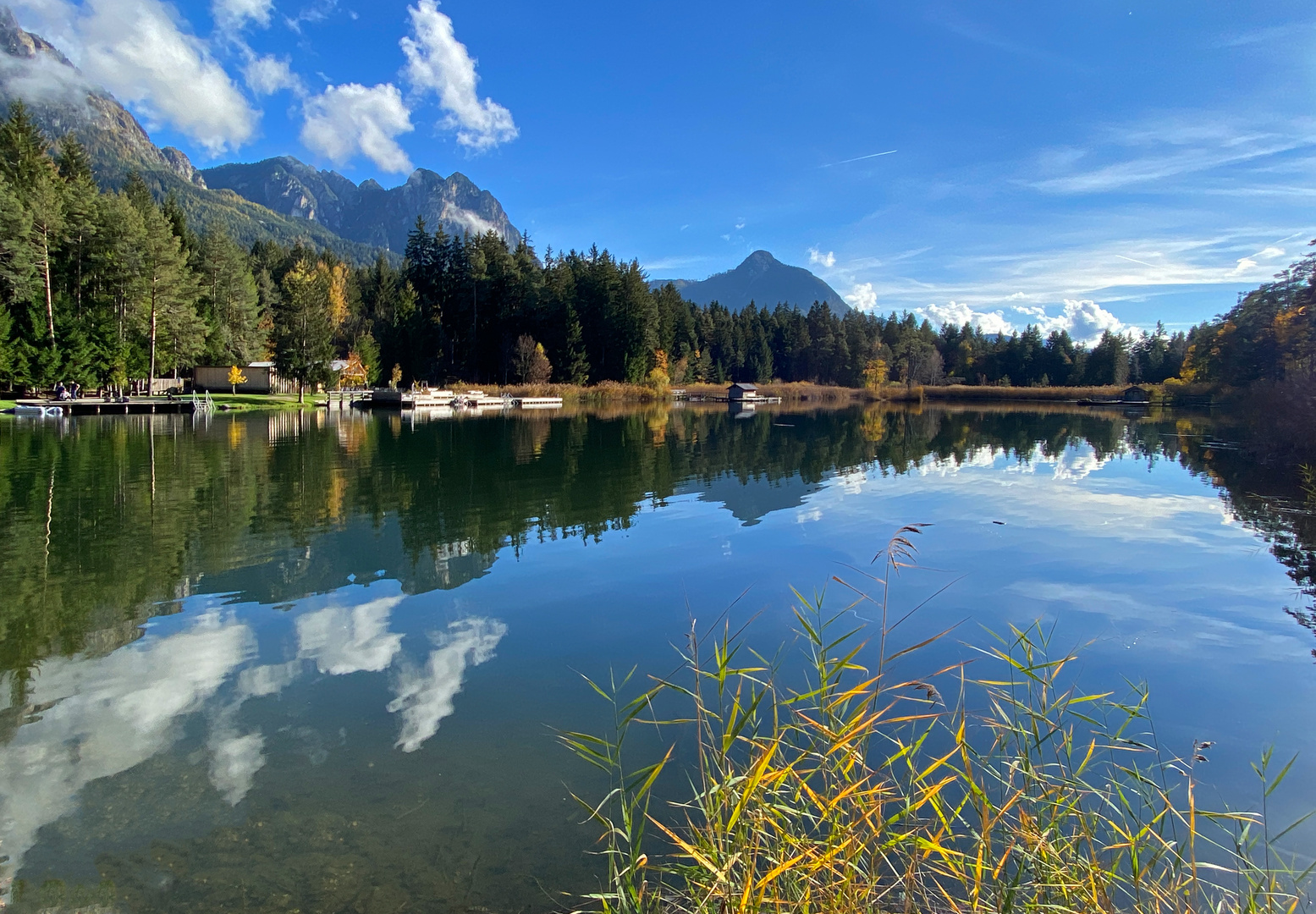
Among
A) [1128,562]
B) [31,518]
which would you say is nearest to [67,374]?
[31,518]

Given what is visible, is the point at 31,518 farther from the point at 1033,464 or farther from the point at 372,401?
the point at 372,401

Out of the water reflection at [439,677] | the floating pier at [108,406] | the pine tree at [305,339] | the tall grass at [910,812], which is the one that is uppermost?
the pine tree at [305,339]

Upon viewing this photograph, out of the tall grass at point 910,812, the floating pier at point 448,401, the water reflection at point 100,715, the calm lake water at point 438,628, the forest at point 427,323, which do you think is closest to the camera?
the tall grass at point 910,812

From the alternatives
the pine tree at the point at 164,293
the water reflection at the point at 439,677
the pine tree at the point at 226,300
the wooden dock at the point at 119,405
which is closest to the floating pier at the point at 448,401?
the pine tree at the point at 226,300

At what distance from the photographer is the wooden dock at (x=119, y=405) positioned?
111 ft

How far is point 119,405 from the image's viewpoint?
117ft

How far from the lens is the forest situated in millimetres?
37594

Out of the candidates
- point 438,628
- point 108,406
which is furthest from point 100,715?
point 108,406

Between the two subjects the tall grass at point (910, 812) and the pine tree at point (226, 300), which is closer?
the tall grass at point (910, 812)

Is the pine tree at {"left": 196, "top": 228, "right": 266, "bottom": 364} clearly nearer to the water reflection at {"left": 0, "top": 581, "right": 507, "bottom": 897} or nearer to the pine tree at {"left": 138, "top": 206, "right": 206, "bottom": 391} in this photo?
the pine tree at {"left": 138, "top": 206, "right": 206, "bottom": 391}

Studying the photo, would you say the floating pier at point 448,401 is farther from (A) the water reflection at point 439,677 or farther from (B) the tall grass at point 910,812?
(B) the tall grass at point 910,812

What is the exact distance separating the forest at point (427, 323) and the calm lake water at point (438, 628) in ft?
83.8

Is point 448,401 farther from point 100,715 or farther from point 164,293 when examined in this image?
point 100,715

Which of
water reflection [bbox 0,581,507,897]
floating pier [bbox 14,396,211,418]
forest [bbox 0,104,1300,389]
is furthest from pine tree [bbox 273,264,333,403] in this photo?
water reflection [bbox 0,581,507,897]
